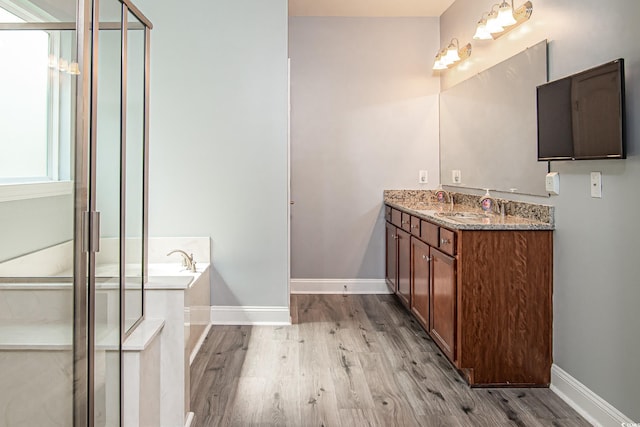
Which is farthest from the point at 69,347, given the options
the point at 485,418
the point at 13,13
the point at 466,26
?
the point at 466,26

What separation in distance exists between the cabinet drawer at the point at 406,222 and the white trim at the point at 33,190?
2.85 metres

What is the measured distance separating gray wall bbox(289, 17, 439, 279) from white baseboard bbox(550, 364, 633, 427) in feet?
8.13

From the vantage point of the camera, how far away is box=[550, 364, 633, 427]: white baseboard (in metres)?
2.19

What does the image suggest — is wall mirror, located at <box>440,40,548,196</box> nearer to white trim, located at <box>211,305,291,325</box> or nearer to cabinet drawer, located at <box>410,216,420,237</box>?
cabinet drawer, located at <box>410,216,420,237</box>

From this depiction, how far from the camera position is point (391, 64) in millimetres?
Answer: 4848

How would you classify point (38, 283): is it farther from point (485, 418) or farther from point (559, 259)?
point (559, 259)

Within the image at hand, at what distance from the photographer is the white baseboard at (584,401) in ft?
7.20

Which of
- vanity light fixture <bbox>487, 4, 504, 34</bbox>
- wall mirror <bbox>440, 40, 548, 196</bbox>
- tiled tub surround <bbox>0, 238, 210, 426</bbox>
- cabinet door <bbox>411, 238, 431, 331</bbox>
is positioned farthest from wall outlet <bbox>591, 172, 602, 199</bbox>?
tiled tub surround <bbox>0, 238, 210, 426</bbox>

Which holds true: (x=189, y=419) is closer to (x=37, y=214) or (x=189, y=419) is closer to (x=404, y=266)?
(x=37, y=214)

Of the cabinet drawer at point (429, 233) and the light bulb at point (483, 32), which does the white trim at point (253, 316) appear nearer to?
the cabinet drawer at point (429, 233)

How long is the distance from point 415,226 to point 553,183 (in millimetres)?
1176

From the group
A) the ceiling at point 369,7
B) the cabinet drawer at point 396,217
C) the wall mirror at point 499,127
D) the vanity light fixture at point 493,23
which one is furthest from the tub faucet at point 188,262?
the vanity light fixture at point 493,23

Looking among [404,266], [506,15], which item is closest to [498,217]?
[404,266]

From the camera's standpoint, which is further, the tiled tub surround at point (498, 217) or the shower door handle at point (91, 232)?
the tiled tub surround at point (498, 217)
